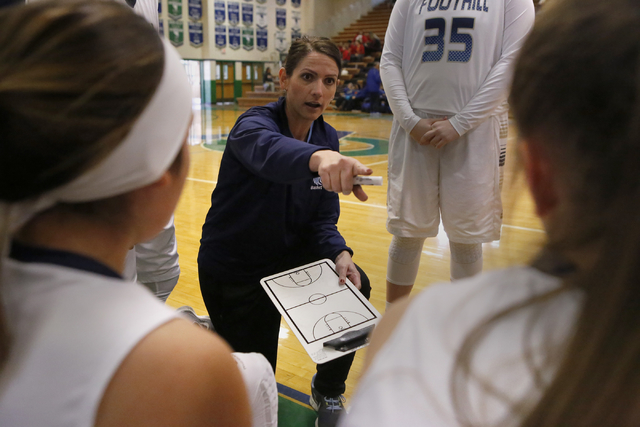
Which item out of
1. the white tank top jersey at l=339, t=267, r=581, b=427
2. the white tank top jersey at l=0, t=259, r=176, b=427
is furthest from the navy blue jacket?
the white tank top jersey at l=339, t=267, r=581, b=427

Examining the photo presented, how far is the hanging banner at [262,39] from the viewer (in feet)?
62.0

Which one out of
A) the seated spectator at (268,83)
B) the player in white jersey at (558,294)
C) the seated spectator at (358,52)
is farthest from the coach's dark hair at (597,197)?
the seated spectator at (358,52)

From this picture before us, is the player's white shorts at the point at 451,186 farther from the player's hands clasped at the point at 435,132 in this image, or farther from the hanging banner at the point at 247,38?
the hanging banner at the point at 247,38

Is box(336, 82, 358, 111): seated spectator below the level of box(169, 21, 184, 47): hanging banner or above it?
below

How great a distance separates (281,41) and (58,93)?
20004mm

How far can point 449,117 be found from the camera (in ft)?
6.65

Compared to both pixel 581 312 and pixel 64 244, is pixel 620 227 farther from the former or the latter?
pixel 64 244

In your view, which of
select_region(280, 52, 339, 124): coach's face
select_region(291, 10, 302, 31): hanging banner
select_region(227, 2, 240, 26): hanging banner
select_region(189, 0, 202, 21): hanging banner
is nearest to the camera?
select_region(280, 52, 339, 124): coach's face

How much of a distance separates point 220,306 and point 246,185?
0.47 meters

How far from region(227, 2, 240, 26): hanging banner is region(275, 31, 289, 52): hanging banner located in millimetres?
1734

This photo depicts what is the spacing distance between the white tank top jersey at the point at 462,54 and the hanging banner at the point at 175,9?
16777mm

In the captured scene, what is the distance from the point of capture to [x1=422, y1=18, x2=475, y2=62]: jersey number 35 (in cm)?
192

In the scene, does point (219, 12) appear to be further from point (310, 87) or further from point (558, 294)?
point (558, 294)

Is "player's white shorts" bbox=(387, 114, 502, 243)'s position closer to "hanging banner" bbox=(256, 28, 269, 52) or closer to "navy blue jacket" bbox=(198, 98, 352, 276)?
"navy blue jacket" bbox=(198, 98, 352, 276)
